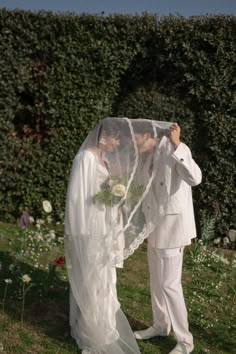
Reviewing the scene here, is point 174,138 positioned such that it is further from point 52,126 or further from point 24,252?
point 52,126

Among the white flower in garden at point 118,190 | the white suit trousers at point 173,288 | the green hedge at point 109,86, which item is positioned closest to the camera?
the white flower in garden at point 118,190

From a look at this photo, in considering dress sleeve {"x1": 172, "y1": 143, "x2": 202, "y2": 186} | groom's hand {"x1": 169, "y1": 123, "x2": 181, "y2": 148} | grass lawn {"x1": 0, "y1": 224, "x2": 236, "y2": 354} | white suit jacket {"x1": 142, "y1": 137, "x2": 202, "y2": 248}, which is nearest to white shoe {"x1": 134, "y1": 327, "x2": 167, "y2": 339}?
grass lawn {"x1": 0, "y1": 224, "x2": 236, "y2": 354}

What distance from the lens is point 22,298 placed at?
4605 millimetres

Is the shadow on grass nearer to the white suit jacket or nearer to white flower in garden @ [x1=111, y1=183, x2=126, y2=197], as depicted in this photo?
the white suit jacket

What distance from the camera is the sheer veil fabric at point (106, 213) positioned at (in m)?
3.69

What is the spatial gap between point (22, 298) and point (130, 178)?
65.9 inches

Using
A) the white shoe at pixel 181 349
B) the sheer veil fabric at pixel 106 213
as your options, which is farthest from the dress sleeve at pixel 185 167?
the white shoe at pixel 181 349

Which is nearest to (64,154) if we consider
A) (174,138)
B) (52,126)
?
(52,126)

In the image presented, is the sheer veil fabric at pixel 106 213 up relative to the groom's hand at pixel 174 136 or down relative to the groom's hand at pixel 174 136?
down

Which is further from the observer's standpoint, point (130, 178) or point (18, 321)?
point (18, 321)

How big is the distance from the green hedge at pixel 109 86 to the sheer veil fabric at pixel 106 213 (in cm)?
295

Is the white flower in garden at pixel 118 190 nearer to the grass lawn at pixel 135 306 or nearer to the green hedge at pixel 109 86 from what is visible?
the grass lawn at pixel 135 306

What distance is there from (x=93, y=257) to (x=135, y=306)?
4.26 feet

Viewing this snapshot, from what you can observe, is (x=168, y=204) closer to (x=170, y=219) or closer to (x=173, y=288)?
(x=170, y=219)
